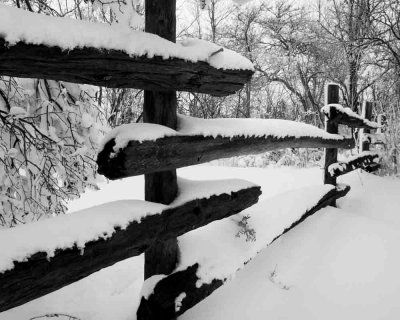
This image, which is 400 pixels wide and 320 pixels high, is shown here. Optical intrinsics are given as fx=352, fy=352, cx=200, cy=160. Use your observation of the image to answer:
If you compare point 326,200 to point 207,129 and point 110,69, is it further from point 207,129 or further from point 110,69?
point 110,69

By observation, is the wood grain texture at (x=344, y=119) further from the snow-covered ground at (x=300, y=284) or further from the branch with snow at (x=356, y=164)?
the snow-covered ground at (x=300, y=284)

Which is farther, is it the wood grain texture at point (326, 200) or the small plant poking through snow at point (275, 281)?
the wood grain texture at point (326, 200)

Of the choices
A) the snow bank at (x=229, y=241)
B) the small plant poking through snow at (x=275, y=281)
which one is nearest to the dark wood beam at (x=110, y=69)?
the snow bank at (x=229, y=241)

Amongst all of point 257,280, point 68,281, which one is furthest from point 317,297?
point 68,281

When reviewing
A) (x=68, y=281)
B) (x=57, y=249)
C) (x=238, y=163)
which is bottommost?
(x=238, y=163)

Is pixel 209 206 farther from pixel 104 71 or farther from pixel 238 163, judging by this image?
pixel 238 163

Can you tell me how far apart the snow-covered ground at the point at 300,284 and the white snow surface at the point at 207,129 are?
74cm

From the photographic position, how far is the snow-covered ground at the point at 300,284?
207 cm

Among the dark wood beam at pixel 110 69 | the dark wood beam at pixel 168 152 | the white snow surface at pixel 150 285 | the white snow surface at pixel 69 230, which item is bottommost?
the white snow surface at pixel 150 285

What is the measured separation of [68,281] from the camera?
1.31 meters

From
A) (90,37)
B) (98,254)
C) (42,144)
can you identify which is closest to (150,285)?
(98,254)

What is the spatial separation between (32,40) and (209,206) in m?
1.25

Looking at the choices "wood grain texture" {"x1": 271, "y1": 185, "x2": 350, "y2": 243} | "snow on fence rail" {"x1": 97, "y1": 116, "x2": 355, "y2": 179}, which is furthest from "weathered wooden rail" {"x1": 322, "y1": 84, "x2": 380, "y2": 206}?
"snow on fence rail" {"x1": 97, "y1": 116, "x2": 355, "y2": 179}

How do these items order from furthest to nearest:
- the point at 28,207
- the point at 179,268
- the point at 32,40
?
the point at 28,207
the point at 179,268
the point at 32,40
